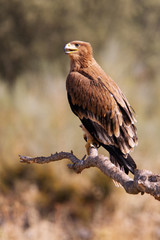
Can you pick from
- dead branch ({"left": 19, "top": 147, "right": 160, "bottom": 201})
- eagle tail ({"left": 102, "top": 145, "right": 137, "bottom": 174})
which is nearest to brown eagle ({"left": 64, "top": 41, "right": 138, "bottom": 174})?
eagle tail ({"left": 102, "top": 145, "right": 137, "bottom": 174})

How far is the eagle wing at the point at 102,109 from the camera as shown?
4805mm

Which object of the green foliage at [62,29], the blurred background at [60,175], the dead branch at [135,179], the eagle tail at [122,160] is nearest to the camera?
the dead branch at [135,179]

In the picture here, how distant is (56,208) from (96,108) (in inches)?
197

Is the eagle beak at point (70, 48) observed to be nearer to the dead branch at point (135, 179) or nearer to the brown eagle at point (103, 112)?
the brown eagle at point (103, 112)

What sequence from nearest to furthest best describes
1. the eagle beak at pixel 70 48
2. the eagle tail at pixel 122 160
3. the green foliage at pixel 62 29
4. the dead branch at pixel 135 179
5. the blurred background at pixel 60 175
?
the dead branch at pixel 135 179
the eagle tail at pixel 122 160
the eagle beak at pixel 70 48
the blurred background at pixel 60 175
the green foliage at pixel 62 29

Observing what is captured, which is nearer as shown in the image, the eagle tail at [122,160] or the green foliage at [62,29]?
the eagle tail at [122,160]

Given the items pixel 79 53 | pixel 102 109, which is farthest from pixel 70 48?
pixel 102 109

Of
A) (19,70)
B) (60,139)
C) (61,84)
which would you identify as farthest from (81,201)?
(19,70)

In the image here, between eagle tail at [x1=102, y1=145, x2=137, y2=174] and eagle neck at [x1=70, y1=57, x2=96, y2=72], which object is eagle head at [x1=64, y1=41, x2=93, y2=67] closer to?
eagle neck at [x1=70, y1=57, x2=96, y2=72]

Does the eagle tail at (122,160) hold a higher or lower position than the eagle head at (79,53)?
lower

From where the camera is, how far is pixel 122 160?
4.60 meters

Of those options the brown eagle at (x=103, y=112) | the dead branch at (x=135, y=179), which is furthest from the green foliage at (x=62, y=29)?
the dead branch at (x=135, y=179)

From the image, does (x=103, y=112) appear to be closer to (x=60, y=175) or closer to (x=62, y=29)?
(x=60, y=175)

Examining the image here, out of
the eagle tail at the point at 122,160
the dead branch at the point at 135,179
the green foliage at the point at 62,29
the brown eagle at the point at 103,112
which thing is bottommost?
the dead branch at the point at 135,179
